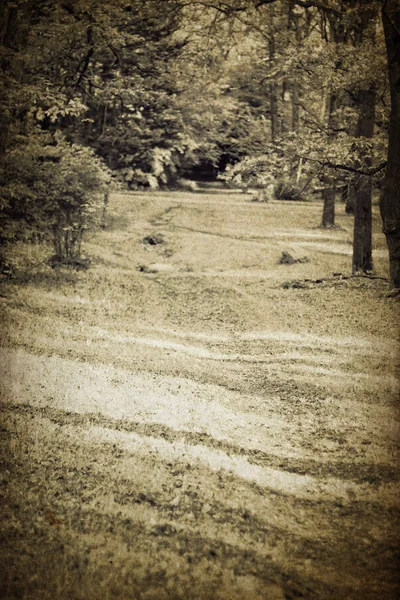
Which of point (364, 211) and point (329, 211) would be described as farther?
point (329, 211)

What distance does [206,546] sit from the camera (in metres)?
2.22

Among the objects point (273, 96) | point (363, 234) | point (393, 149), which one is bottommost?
point (363, 234)

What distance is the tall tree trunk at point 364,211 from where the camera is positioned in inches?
237

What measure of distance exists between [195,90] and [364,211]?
384 cm

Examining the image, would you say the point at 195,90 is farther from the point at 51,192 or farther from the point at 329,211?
the point at 329,211

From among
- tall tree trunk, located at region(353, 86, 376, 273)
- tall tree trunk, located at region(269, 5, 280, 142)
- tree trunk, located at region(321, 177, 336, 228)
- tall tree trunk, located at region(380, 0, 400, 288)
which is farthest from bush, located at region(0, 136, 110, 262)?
tree trunk, located at region(321, 177, 336, 228)

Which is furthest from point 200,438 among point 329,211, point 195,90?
point 329,211

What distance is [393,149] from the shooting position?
13.6ft

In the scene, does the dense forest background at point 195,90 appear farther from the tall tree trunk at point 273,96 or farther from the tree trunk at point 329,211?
the tree trunk at point 329,211

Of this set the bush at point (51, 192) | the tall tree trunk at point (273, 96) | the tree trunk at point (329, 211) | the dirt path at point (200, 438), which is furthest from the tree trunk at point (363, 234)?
the bush at point (51, 192)

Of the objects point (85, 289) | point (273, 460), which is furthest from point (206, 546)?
point (85, 289)

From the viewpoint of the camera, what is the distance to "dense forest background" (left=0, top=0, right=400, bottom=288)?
5.22 metres

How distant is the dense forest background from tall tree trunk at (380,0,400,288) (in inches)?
0.5

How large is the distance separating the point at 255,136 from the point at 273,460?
273 inches
